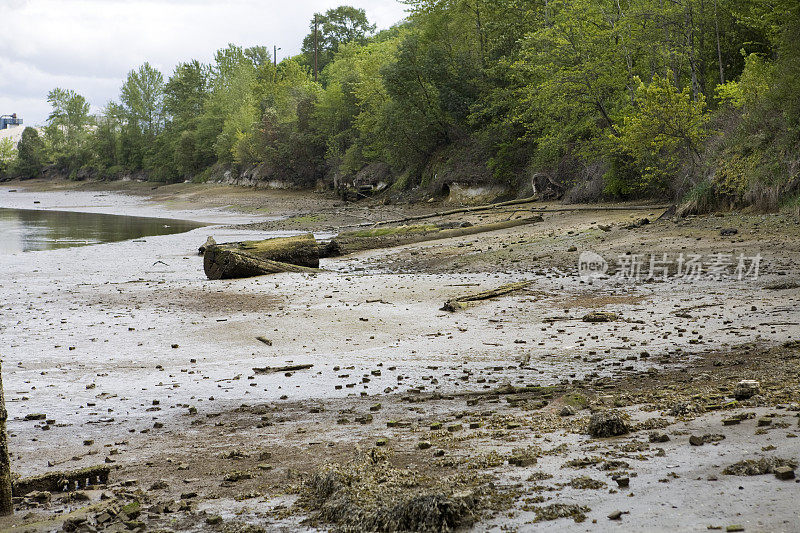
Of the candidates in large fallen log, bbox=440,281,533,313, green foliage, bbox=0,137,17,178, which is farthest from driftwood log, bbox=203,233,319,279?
green foliage, bbox=0,137,17,178

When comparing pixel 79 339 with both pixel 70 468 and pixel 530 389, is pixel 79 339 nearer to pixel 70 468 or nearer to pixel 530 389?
pixel 70 468

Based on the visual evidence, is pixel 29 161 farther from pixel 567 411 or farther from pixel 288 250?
pixel 567 411

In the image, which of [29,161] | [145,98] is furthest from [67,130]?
[145,98]

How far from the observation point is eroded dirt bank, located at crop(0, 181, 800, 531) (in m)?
3.89

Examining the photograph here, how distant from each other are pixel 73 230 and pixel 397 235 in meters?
19.9

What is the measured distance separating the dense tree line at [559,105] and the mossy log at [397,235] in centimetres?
493

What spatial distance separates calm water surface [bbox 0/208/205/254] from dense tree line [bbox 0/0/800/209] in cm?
1453

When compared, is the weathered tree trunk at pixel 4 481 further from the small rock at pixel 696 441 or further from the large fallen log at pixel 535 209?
the large fallen log at pixel 535 209

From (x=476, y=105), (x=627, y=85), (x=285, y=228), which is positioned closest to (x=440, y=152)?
(x=476, y=105)

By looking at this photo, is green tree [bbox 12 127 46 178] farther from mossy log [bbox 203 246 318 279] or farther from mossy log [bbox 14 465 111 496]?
mossy log [bbox 14 465 111 496]

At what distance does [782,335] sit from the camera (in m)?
8.05

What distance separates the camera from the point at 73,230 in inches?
1371

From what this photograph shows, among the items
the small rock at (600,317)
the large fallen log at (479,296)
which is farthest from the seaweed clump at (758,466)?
the large fallen log at (479,296)

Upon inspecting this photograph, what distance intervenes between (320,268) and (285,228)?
1441 cm
